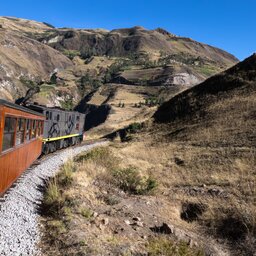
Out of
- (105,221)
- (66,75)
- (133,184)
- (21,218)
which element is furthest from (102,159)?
(66,75)

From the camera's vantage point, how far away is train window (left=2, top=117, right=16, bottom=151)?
30.1 ft

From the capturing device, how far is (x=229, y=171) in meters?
18.2

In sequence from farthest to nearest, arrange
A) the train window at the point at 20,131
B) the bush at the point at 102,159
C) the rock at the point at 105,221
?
1. the bush at the point at 102,159
2. the train window at the point at 20,131
3. the rock at the point at 105,221

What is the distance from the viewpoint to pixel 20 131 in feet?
38.5

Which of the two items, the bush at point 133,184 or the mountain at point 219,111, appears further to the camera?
the mountain at point 219,111

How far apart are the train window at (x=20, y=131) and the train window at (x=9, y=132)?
0.69 m

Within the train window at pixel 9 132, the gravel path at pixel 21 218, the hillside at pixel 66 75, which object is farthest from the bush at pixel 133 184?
the hillside at pixel 66 75

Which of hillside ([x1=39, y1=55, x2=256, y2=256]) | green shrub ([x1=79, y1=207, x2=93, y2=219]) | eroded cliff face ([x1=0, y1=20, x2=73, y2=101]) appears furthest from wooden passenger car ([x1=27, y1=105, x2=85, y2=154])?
eroded cliff face ([x1=0, y1=20, x2=73, y2=101])

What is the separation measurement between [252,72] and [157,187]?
28.7 meters

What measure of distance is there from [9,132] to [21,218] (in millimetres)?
2228

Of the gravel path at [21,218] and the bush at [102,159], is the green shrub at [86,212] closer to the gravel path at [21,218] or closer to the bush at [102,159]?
the gravel path at [21,218]

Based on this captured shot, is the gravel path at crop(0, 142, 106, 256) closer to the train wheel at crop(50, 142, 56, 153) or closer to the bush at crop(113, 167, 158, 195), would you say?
the bush at crop(113, 167, 158, 195)

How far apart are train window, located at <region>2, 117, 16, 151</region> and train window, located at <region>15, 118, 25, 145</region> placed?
0.69m

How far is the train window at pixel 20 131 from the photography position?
437 inches
